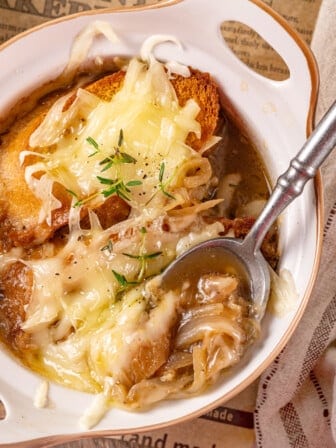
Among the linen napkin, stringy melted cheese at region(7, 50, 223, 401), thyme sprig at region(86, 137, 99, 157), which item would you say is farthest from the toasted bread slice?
the linen napkin

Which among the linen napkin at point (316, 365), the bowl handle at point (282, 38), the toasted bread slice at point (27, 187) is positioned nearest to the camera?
the bowl handle at point (282, 38)

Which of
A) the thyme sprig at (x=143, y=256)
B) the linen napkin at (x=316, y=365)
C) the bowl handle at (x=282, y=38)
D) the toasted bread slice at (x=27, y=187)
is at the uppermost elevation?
the bowl handle at (x=282, y=38)

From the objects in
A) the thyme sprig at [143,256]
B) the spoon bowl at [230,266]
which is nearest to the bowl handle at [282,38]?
the spoon bowl at [230,266]

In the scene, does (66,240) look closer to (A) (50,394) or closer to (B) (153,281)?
(B) (153,281)

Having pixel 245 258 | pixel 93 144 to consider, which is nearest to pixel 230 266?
pixel 245 258

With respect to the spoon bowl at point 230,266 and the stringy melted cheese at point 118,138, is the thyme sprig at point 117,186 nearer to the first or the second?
the stringy melted cheese at point 118,138

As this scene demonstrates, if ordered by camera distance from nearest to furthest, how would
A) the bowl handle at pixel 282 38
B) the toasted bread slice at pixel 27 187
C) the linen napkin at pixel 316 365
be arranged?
the bowl handle at pixel 282 38 → the toasted bread slice at pixel 27 187 → the linen napkin at pixel 316 365

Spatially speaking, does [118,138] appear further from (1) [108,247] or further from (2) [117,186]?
(1) [108,247]
